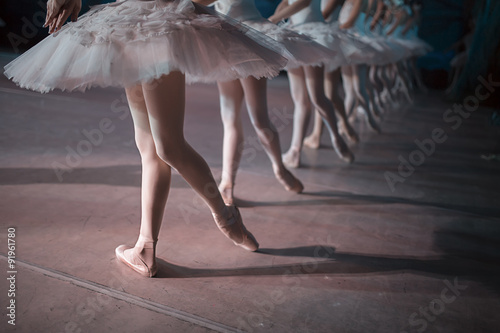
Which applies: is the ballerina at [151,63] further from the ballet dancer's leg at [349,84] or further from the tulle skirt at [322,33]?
the ballet dancer's leg at [349,84]

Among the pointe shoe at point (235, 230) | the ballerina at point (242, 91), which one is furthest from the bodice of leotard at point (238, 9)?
the pointe shoe at point (235, 230)

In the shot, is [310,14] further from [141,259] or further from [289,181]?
[141,259]

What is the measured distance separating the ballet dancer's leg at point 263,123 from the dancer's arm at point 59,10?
103cm

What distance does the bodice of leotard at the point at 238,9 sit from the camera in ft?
7.55

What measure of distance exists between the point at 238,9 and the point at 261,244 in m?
1.15

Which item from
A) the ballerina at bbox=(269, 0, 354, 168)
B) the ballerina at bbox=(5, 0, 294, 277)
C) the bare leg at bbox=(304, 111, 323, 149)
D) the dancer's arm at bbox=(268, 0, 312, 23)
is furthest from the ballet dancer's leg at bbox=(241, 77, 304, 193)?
the bare leg at bbox=(304, 111, 323, 149)

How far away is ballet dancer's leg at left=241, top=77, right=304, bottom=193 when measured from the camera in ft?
7.77

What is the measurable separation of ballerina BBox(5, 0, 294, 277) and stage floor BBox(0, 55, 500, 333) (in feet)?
0.76

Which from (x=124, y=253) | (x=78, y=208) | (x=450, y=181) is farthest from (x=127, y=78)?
(x=450, y=181)

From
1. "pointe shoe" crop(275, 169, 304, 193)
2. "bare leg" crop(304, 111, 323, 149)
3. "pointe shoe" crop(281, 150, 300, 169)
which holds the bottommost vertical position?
"bare leg" crop(304, 111, 323, 149)

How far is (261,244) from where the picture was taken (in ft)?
6.41

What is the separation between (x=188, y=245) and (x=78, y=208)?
0.60 meters

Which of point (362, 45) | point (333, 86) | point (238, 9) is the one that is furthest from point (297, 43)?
point (333, 86)

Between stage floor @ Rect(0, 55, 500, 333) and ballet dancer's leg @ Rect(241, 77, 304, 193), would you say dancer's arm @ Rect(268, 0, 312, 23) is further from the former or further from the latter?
stage floor @ Rect(0, 55, 500, 333)
